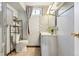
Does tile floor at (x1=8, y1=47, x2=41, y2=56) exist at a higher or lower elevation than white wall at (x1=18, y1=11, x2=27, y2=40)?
lower

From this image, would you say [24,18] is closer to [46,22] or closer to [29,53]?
[46,22]

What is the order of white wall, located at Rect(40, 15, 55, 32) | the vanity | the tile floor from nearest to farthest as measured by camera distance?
the tile floor → white wall, located at Rect(40, 15, 55, 32) → the vanity

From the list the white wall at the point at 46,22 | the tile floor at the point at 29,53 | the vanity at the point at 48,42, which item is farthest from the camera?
the vanity at the point at 48,42

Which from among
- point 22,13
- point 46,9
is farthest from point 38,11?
point 22,13

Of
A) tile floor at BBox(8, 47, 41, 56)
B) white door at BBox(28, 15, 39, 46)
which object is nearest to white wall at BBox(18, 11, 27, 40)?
white door at BBox(28, 15, 39, 46)

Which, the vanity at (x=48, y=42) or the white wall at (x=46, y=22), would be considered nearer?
the white wall at (x=46, y=22)

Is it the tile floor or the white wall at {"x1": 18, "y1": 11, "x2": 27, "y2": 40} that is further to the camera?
the white wall at {"x1": 18, "y1": 11, "x2": 27, "y2": 40}

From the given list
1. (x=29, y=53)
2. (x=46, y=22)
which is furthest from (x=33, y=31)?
(x=29, y=53)

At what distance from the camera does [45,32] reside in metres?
1.89

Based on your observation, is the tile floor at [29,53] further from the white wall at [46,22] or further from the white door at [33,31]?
the white wall at [46,22]

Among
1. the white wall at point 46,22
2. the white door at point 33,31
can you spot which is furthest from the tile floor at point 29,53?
the white wall at point 46,22

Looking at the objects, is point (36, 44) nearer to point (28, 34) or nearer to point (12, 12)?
point (28, 34)

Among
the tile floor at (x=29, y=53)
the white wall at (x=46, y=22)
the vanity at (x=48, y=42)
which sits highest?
the white wall at (x=46, y=22)

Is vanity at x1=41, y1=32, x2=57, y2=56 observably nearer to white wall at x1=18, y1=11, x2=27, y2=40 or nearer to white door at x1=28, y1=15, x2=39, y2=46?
white door at x1=28, y1=15, x2=39, y2=46
